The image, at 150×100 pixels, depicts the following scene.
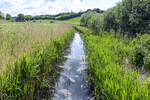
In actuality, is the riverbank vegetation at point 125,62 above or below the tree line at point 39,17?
below

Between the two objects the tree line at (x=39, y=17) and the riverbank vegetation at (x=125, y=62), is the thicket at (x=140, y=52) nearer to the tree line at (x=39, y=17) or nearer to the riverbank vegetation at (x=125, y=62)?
the riverbank vegetation at (x=125, y=62)

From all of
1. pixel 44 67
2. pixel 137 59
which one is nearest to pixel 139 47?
pixel 137 59

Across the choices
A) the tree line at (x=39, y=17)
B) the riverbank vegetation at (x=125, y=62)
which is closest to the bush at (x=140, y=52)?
the riverbank vegetation at (x=125, y=62)

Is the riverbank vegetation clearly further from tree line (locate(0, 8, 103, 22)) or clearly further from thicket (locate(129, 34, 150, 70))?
tree line (locate(0, 8, 103, 22))

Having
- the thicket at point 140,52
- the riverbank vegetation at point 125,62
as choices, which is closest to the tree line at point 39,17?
the riverbank vegetation at point 125,62

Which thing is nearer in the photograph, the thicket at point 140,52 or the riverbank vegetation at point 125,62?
the riverbank vegetation at point 125,62

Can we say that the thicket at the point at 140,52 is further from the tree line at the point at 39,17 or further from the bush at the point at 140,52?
the tree line at the point at 39,17

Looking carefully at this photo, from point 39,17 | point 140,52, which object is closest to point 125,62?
point 140,52

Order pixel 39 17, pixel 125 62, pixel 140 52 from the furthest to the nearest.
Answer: pixel 39 17 < pixel 125 62 < pixel 140 52

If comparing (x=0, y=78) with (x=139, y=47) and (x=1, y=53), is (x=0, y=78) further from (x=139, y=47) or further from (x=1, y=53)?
(x=139, y=47)

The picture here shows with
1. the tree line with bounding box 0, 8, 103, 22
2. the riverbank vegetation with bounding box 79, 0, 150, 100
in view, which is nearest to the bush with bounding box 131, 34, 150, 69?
the riverbank vegetation with bounding box 79, 0, 150, 100

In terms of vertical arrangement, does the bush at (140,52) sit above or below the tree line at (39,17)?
below

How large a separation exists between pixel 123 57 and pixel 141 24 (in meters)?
5.02

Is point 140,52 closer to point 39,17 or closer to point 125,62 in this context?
point 125,62
